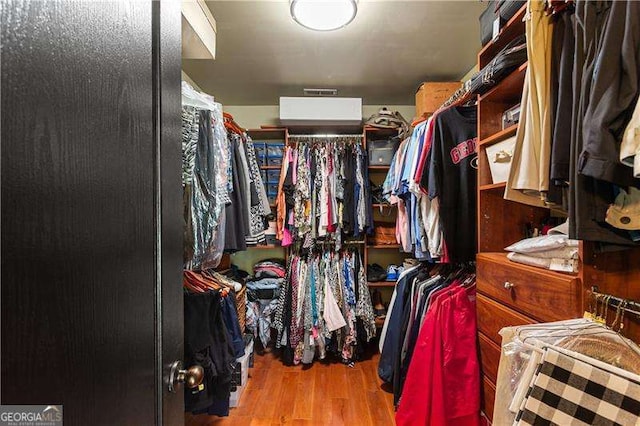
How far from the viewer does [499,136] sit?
1.23m

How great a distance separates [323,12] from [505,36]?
2.91ft

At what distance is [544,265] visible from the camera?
992 millimetres

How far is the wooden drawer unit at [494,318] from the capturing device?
109 centimetres

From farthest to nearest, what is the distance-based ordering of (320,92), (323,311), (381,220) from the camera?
(381,220)
(320,92)
(323,311)

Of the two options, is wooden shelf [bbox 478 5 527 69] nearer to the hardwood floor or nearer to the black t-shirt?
the black t-shirt

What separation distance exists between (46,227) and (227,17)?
1761mm

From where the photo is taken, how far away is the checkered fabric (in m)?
0.55

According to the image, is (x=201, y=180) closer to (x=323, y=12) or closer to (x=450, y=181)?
(x=323, y=12)

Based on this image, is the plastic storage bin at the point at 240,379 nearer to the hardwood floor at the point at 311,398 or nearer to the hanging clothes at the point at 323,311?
the hardwood floor at the point at 311,398

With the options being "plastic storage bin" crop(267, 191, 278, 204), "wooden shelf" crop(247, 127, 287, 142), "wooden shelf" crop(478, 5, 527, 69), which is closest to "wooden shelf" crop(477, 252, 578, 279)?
"wooden shelf" crop(478, 5, 527, 69)

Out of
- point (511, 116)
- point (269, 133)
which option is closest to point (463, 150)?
point (511, 116)

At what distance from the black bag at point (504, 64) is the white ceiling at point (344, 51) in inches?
25.1

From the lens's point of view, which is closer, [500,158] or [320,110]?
[500,158]

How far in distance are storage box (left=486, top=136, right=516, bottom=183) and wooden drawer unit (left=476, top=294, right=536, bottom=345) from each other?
53 centimetres
